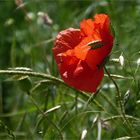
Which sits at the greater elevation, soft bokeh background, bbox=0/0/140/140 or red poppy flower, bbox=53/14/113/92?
red poppy flower, bbox=53/14/113/92

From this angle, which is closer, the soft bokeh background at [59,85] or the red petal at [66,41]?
the red petal at [66,41]

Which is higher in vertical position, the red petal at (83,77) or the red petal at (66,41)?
the red petal at (66,41)

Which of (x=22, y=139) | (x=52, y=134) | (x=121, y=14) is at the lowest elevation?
(x=22, y=139)

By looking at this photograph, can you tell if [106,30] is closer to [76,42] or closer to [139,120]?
[76,42]

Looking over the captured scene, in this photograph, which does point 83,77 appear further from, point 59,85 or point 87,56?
point 59,85

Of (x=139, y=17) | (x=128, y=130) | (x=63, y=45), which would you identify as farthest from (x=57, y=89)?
(x=63, y=45)

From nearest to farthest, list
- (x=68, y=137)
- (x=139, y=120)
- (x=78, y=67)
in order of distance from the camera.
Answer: (x=78, y=67), (x=139, y=120), (x=68, y=137)
